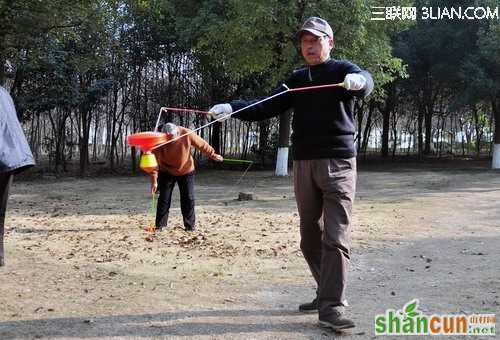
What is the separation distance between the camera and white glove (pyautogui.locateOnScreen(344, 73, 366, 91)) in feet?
11.6

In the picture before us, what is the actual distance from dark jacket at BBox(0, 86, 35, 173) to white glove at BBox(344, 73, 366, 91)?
2725 millimetres

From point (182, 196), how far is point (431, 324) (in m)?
4.22

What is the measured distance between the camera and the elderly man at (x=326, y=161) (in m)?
3.61

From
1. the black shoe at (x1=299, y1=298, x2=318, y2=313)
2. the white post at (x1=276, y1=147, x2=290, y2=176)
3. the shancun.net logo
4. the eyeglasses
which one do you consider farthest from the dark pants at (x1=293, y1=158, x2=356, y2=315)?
the white post at (x1=276, y1=147, x2=290, y2=176)

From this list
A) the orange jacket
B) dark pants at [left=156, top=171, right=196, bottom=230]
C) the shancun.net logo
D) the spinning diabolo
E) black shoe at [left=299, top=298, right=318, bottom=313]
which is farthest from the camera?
dark pants at [left=156, top=171, right=196, bottom=230]

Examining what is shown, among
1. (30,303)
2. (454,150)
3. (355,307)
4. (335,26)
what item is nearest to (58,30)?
(335,26)

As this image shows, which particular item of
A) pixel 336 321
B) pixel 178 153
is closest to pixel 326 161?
pixel 336 321

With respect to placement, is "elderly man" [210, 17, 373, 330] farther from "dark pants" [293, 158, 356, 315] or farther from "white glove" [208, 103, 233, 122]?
"white glove" [208, 103, 233, 122]

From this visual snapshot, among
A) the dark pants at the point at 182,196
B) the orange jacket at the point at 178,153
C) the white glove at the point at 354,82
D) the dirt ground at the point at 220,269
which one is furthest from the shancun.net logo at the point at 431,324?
the dark pants at the point at 182,196

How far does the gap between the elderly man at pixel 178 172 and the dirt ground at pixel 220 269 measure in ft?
0.94

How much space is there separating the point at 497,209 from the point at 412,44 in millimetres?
11693

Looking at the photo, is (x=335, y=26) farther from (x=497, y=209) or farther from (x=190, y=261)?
(x=190, y=261)

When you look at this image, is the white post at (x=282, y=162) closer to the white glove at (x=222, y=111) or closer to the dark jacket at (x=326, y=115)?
the white glove at (x=222, y=111)

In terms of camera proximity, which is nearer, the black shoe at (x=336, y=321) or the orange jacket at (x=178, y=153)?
the black shoe at (x=336, y=321)
